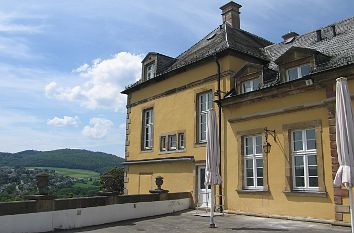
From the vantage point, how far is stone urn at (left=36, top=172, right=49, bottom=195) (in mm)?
11593

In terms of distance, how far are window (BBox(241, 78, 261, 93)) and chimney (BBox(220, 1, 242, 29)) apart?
23.4ft

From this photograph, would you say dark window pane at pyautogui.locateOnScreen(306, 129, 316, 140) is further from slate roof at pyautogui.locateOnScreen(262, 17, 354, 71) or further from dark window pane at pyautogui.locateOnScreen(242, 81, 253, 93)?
dark window pane at pyautogui.locateOnScreen(242, 81, 253, 93)

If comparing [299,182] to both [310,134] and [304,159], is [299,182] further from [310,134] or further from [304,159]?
[310,134]

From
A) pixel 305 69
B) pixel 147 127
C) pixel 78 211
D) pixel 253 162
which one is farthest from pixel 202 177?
pixel 305 69

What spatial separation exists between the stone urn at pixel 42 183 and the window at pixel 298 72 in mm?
9592

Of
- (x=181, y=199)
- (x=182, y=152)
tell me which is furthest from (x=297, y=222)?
(x=182, y=152)

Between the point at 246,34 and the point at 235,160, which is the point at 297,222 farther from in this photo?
the point at 246,34

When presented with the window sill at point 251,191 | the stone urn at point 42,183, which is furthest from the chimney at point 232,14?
the stone urn at point 42,183

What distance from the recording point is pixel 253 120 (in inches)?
582

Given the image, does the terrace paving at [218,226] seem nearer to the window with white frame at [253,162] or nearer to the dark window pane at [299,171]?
the window with white frame at [253,162]

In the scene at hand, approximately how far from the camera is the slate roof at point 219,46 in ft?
57.5

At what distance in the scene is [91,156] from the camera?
158375 millimetres

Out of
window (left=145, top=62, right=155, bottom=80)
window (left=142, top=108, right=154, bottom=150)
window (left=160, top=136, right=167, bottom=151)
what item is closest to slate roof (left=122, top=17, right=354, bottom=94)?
window (left=145, top=62, right=155, bottom=80)

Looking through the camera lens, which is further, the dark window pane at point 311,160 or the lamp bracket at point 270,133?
the lamp bracket at point 270,133
